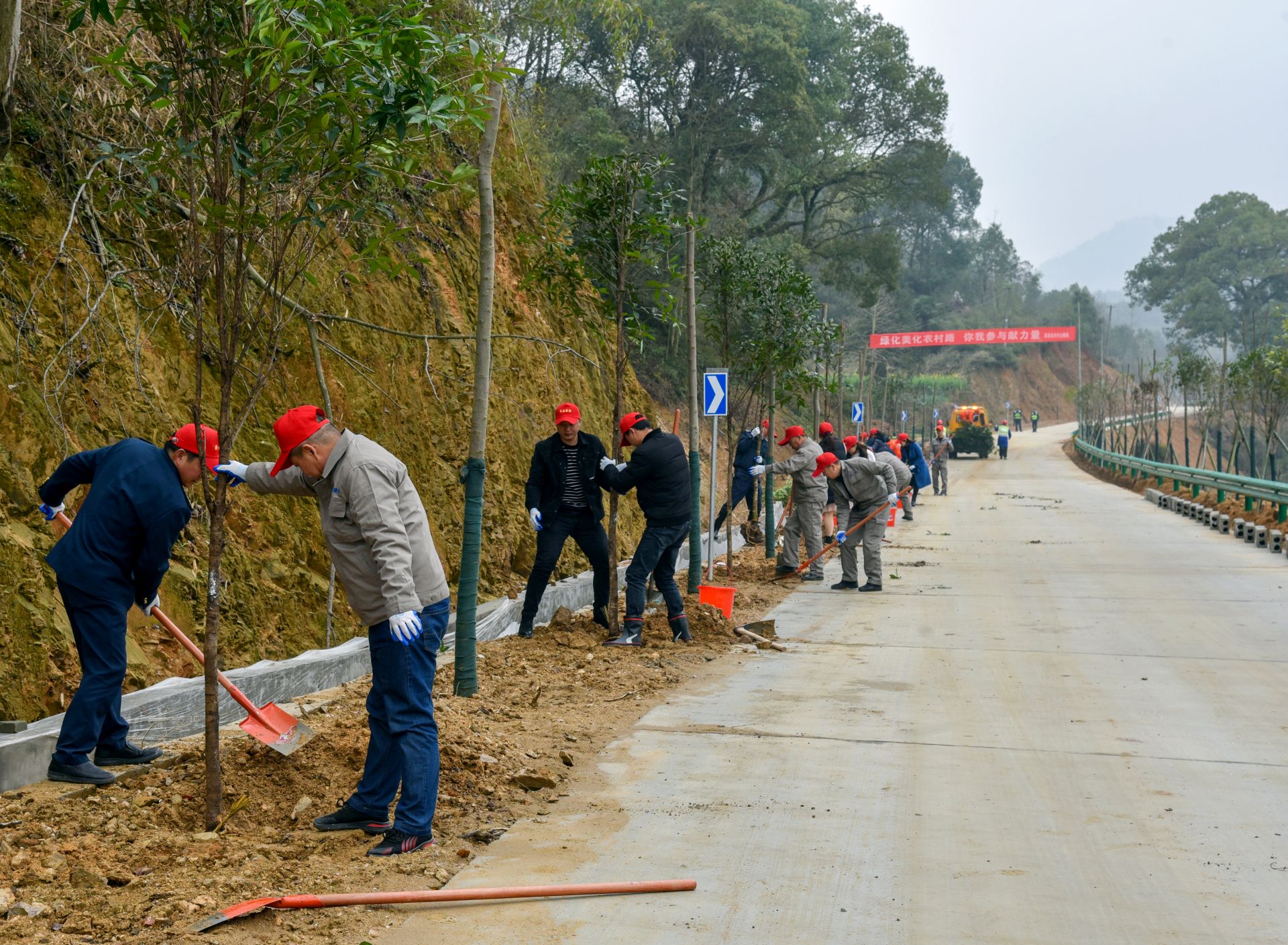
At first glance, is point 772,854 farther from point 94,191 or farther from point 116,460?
point 94,191

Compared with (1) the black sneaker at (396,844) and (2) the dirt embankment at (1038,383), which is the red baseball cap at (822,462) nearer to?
(1) the black sneaker at (396,844)

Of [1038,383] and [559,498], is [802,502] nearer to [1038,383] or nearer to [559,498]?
[559,498]

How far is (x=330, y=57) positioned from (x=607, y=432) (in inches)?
450

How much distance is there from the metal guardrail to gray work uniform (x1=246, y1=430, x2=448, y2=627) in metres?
18.2

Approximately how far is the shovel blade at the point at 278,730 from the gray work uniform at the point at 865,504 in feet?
32.2

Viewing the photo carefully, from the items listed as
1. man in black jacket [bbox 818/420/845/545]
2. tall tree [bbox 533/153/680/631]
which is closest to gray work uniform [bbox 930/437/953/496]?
man in black jacket [bbox 818/420/845/545]

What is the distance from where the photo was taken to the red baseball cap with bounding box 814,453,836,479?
14.5 meters

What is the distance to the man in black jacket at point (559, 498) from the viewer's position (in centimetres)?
992

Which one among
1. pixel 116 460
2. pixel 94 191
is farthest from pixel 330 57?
pixel 94 191

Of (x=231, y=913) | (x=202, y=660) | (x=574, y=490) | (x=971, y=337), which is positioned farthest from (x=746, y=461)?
(x=971, y=337)

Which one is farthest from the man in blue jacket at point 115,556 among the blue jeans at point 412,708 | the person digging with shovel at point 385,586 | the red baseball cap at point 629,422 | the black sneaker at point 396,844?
the red baseball cap at point 629,422

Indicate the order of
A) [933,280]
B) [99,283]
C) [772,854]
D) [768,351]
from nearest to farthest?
[772,854] < [99,283] < [768,351] < [933,280]

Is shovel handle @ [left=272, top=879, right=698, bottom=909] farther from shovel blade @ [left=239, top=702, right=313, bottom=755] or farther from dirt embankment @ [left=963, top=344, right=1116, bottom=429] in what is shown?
dirt embankment @ [left=963, top=344, right=1116, bottom=429]

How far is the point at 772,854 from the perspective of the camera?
15.9 ft
